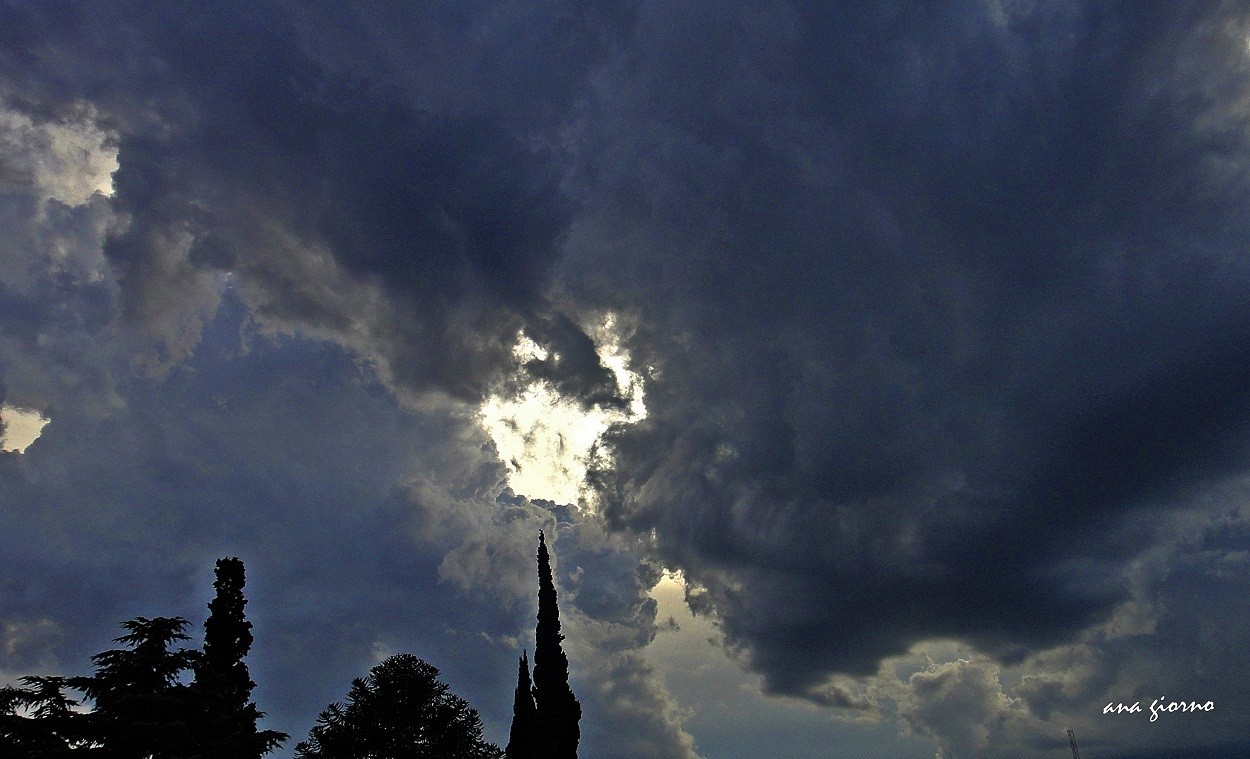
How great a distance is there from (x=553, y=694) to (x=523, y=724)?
5822 mm

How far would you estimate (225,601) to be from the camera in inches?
2254

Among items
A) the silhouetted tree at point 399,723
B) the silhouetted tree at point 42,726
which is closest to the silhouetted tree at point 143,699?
the silhouetted tree at point 42,726

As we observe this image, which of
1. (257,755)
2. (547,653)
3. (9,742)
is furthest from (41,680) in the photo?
(547,653)

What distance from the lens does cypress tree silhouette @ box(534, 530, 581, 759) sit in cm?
7088

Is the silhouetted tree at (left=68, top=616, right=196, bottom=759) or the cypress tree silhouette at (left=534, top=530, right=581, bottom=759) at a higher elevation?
the cypress tree silhouette at (left=534, top=530, right=581, bottom=759)

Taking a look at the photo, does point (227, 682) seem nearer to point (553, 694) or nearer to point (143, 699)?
point (143, 699)

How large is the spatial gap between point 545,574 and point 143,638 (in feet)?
159

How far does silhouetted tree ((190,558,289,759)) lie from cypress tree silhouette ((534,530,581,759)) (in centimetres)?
2617

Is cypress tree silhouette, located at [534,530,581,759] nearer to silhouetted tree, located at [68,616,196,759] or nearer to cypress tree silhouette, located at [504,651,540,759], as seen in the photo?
cypress tree silhouette, located at [504,651,540,759]

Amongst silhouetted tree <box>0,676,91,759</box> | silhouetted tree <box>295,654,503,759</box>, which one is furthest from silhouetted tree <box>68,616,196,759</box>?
silhouetted tree <box>295,654,503,759</box>

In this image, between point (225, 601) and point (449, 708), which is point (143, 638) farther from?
point (449, 708)

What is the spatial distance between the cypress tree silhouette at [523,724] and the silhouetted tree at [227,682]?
27964 mm

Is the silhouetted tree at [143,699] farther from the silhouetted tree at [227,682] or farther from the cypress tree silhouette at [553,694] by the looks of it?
the cypress tree silhouette at [553,694]

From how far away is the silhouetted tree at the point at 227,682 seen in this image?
129 ft
